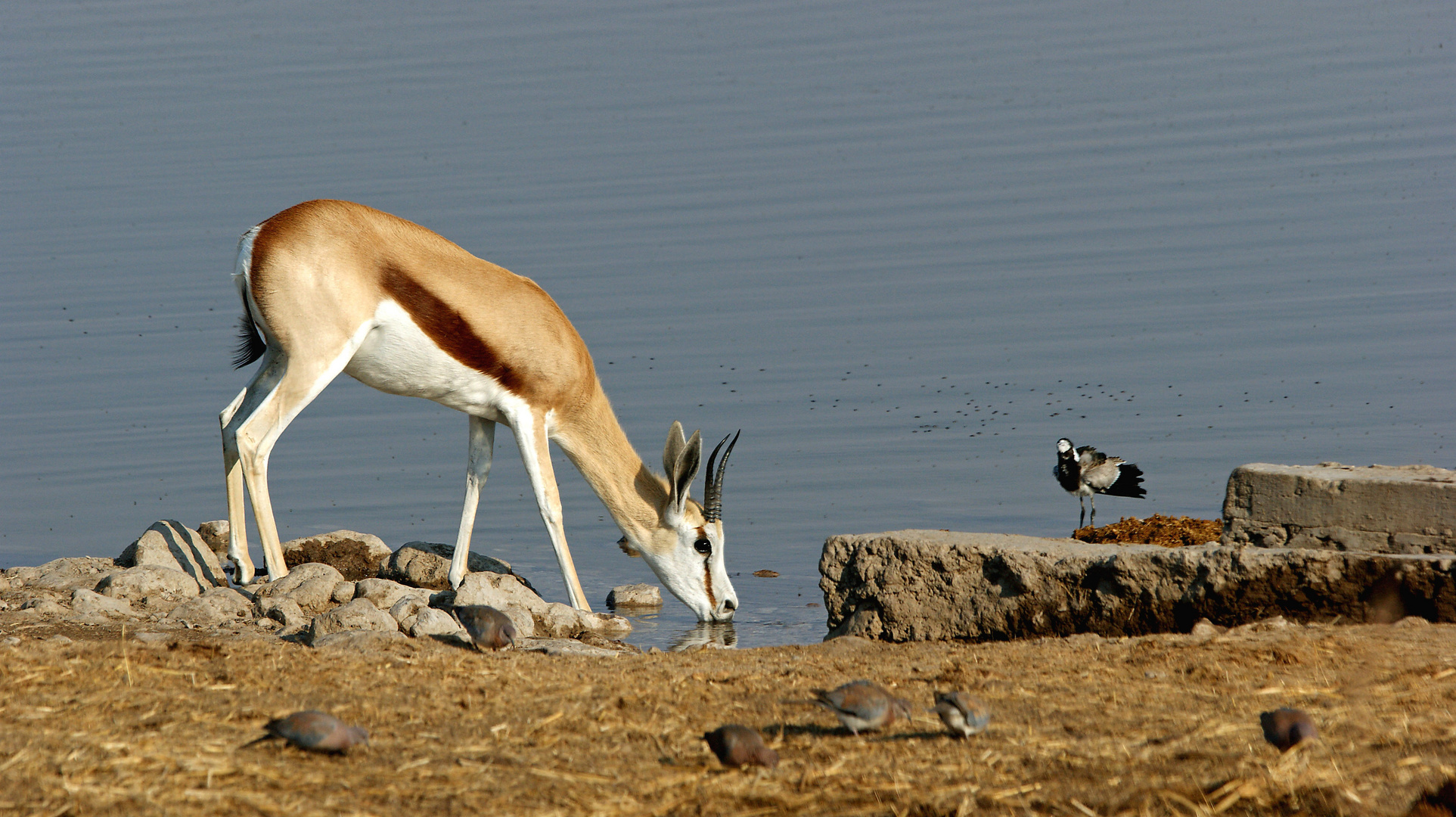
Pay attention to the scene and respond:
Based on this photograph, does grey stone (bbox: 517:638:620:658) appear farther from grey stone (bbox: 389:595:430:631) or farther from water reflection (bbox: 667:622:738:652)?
water reflection (bbox: 667:622:738:652)

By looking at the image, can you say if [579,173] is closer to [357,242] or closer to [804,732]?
[357,242]

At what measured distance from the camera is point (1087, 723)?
16.0 ft

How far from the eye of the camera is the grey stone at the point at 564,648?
706cm

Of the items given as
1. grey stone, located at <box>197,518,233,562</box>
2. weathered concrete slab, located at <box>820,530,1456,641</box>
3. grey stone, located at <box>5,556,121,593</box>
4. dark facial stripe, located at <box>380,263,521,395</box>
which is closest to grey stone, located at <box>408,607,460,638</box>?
weathered concrete slab, located at <box>820,530,1456,641</box>

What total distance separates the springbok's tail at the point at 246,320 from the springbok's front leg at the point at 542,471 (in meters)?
1.71

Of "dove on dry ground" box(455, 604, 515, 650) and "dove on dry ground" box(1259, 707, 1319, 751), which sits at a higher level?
"dove on dry ground" box(1259, 707, 1319, 751)

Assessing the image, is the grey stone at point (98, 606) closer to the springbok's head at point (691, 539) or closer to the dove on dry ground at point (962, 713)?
the springbok's head at point (691, 539)

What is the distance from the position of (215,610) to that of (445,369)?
197 cm

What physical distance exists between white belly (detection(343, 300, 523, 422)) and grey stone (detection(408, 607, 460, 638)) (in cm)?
201

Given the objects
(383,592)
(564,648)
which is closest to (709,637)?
(564,648)

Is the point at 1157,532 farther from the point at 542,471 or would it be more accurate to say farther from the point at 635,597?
the point at 542,471

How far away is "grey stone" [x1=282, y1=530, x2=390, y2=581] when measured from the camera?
31.9 feet

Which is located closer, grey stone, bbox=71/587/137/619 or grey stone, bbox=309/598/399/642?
grey stone, bbox=309/598/399/642

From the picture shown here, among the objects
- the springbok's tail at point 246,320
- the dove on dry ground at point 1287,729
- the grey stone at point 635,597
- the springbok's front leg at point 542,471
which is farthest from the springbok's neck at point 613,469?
the dove on dry ground at point 1287,729
